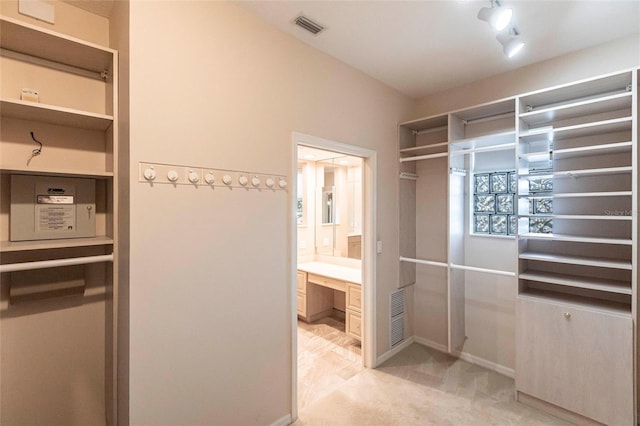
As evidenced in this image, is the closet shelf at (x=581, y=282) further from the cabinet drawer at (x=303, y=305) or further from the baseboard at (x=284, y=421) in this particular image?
the cabinet drawer at (x=303, y=305)

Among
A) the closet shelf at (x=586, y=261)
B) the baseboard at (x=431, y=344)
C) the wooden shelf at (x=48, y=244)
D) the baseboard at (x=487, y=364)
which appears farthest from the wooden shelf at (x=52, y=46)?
the baseboard at (x=487, y=364)

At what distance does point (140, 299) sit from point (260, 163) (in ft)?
3.38

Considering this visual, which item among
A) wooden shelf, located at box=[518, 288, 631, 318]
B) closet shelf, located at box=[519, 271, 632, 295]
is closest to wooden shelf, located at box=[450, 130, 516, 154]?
closet shelf, located at box=[519, 271, 632, 295]

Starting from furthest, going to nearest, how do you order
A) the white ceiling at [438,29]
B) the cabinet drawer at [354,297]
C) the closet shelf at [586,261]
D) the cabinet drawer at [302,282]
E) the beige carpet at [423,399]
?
the cabinet drawer at [302,282]
the cabinet drawer at [354,297]
the beige carpet at [423,399]
the closet shelf at [586,261]
the white ceiling at [438,29]

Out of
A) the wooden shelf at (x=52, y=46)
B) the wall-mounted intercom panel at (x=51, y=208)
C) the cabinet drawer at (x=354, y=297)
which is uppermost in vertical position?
the wooden shelf at (x=52, y=46)

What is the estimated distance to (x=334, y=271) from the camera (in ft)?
12.7

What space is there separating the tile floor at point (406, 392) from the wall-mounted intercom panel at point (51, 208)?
1960mm

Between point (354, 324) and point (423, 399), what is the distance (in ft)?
3.59

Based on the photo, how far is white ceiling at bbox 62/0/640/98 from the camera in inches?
72.4

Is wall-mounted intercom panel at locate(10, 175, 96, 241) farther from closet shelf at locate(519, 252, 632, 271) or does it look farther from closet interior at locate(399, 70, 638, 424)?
closet shelf at locate(519, 252, 632, 271)

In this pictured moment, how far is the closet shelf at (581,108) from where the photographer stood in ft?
6.50

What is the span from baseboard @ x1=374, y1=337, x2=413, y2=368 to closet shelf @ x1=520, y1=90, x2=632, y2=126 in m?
2.48

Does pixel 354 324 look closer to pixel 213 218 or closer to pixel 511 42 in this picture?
pixel 213 218

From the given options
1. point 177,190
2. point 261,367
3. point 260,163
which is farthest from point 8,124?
point 261,367
